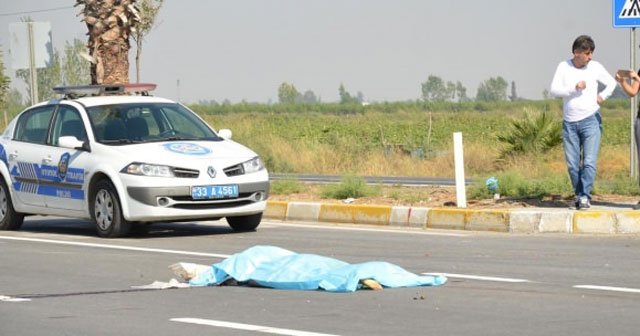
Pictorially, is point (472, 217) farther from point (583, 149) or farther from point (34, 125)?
point (34, 125)

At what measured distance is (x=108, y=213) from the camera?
1516cm

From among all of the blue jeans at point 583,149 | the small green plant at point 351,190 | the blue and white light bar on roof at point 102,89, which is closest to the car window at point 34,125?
the blue and white light bar on roof at point 102,89

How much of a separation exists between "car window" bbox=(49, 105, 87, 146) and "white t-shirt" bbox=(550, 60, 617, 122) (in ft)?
17.8

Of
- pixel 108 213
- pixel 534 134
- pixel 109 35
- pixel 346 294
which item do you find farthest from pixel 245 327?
pixel 534 134

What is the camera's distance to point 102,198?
1519cm

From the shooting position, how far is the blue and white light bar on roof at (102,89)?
16.7 m

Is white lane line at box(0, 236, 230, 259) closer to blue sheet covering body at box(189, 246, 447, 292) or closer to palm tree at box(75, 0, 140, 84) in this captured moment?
blue sheet covering body at box(189, 246, 447, 292)

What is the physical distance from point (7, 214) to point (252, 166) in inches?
130

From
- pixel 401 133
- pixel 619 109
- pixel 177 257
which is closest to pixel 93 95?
pixel 177 257

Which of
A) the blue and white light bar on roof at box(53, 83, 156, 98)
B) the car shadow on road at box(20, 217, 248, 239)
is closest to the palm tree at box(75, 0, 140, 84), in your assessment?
the car shadow on road at box(20, 217, 248, 239)

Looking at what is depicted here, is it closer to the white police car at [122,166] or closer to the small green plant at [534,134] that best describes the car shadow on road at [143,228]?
the white police car at [122,166]

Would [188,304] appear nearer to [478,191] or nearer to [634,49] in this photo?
[478,191]

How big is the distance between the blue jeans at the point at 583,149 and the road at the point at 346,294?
3.74 feet

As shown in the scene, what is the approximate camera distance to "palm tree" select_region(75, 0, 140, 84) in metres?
23.5
